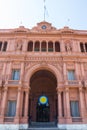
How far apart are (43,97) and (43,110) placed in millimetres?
2332

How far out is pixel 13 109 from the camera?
18.1 m

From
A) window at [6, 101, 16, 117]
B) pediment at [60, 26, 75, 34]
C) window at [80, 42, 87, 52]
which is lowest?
window at [6, 101, 16, 117]

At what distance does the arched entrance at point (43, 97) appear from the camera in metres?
24.0

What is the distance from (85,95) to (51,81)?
889 centimetres

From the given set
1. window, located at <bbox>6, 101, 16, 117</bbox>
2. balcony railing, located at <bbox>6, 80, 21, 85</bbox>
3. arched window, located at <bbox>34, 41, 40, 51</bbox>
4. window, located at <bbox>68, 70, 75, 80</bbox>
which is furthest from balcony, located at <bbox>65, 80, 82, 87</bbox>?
arched window, located at <bbox>34, 41, 40, 51</bbox>

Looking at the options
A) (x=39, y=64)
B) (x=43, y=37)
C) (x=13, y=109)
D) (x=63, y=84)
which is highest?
(x=43, y=37)

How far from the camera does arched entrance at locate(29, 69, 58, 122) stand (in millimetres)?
24031

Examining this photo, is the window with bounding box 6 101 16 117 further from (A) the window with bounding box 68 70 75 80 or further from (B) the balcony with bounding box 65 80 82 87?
(A) the window with bounding box 68 70 75 80

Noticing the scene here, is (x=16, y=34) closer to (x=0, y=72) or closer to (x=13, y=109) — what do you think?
(x=0, y=72)

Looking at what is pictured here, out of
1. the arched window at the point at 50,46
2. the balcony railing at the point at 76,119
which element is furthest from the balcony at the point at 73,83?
the arched window at the point at 50,46

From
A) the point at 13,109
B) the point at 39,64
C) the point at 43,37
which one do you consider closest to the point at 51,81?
the point at 39,64

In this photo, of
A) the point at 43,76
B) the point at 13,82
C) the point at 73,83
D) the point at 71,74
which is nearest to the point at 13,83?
the point at 13,82

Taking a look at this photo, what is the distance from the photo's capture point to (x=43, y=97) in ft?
82.7

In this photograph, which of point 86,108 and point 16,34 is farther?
point 16,34
